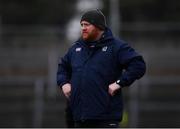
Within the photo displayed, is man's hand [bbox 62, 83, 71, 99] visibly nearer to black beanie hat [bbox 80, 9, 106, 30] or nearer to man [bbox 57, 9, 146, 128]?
man [bbox 57, 9, 146, 128]

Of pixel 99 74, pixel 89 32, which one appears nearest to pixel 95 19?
pixel 89 32

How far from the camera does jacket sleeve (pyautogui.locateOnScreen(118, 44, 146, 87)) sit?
6.82m

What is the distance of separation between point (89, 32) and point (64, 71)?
0.49 meters

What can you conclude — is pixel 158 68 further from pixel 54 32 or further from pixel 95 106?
pixel 95 106

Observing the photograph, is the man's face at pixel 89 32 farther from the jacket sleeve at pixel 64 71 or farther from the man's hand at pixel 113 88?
the man's hand at pixel 113 88

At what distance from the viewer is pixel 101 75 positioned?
6.80 m

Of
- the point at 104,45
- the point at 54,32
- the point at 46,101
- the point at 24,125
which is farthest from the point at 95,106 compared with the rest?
the point at 54,32

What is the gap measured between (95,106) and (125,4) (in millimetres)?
27422

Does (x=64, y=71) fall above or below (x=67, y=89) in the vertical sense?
above

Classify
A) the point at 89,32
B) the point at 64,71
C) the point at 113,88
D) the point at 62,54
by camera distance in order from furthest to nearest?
the point at 62,54 → the point at 64,71 → the point at 89,32 → the point at 113,88

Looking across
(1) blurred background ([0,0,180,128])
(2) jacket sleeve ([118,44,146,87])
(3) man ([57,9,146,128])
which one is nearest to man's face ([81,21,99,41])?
(3) man ([57,9,146,128])

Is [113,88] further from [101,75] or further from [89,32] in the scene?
[89,32]

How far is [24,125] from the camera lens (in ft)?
59.4

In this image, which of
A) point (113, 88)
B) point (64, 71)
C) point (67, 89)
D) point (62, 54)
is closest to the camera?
point (113, 88)
